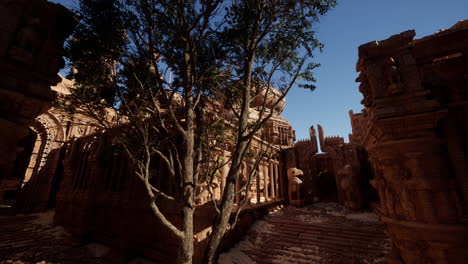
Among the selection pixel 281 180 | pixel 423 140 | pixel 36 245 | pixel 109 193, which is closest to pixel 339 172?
pixel 281 180

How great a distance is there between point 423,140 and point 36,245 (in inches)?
651

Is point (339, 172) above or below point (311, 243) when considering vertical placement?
above

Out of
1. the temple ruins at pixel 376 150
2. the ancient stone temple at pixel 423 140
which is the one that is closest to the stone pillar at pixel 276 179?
the temple ruins at pixel 376 150

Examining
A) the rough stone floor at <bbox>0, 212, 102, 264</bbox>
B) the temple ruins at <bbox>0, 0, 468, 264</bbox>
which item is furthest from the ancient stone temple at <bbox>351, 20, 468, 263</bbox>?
the rough stone floor at <bbox>0, 212, 102, 264</bbox>

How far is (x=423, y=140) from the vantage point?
18.5 feet

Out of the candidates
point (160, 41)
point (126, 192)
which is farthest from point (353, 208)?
point (160, 41)

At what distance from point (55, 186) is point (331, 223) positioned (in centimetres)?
2095

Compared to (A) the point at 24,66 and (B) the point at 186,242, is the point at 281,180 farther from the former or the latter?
(A) the point at 24,66

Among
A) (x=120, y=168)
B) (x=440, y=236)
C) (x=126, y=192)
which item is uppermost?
(x=120, y=168)

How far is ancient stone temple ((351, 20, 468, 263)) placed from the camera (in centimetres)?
527

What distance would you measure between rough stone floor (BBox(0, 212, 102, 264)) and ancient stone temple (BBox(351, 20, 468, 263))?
466 inches

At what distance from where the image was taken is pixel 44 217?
1407 cm

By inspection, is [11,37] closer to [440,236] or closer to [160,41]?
[160,41]

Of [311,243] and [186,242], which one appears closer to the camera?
[186,242]
